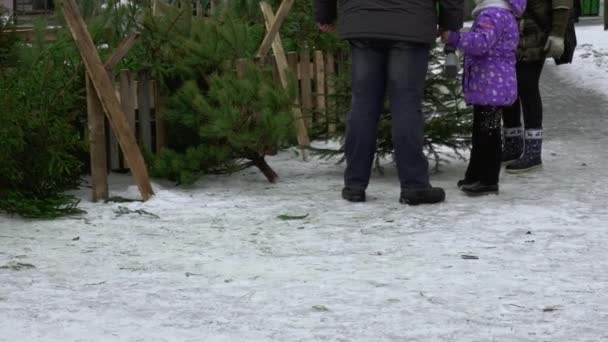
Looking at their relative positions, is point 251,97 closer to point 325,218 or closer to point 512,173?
point 325,218

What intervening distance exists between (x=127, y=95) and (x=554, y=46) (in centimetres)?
261

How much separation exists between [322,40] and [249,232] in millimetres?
4032

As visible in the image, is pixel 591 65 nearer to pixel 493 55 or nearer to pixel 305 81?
pixel 305 81

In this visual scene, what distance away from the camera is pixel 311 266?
16.4ft

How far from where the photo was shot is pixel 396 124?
6.46 m

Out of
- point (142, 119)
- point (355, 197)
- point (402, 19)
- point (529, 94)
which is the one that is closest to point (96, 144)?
point (142, 119)

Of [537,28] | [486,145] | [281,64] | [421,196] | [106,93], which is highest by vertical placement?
[537,28]

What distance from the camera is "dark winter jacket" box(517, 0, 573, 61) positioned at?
735 centimetres

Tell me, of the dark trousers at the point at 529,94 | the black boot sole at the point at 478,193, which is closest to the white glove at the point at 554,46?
the dark trousers at the point at 529,94

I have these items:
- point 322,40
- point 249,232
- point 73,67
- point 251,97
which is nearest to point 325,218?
point 249,232

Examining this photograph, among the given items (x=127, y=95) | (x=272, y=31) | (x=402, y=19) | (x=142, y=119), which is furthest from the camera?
(x=272, y=31)

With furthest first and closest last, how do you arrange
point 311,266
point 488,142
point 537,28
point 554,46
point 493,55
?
point 537,28, point 554,46, point 488,142, point 493,55, point 311,266

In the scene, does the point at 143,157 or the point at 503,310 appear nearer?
the point at 503,310

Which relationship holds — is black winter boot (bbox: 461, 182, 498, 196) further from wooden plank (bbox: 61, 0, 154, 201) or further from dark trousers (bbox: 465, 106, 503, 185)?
wooden plank (bbox: 61, 0, 154, 201)
